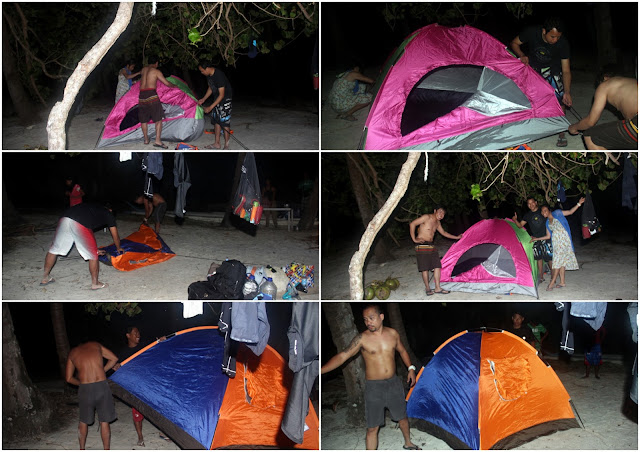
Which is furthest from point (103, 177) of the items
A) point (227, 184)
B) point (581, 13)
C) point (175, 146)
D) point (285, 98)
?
point (581, 13)

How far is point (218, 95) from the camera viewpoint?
5.39 metres

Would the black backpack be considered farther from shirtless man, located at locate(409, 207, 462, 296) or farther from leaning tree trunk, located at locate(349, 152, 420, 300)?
shirtless man, located at locate(409, 207, 462, 296)

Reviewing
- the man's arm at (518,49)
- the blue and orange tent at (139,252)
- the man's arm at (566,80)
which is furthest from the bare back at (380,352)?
the man's arm at (518,49)

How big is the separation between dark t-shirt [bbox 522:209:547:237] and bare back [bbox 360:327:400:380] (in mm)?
1730

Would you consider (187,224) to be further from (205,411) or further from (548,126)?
(548,126)

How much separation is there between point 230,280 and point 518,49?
10.2 feet

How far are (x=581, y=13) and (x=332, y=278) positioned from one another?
31.9 feet

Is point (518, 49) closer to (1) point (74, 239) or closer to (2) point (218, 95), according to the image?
(2) point (218, 95)

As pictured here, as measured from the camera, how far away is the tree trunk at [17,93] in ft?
21.3

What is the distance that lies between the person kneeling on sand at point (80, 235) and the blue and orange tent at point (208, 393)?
822 mm

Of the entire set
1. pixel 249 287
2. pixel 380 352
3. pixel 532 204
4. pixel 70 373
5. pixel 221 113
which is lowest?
pixel 70 373

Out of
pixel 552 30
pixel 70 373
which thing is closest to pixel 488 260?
pixel 552 30

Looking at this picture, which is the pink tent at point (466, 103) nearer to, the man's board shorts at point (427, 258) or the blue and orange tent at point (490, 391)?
the man's board shorts at point (427, 258)

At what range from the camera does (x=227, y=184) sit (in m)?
10.8
